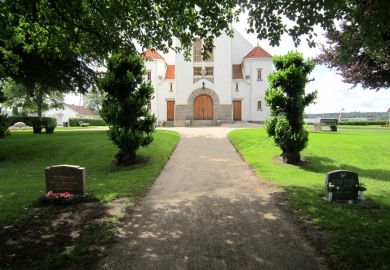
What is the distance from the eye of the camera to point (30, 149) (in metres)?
19.4

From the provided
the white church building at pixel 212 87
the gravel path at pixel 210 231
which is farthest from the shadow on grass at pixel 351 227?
the white church building at pixel 212 87

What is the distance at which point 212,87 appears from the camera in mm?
38750

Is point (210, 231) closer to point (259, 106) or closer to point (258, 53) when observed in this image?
point (259, 106)

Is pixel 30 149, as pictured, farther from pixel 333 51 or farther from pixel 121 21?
pixel 333 51

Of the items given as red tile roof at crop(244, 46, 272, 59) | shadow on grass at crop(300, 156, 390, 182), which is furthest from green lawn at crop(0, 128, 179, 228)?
red tile roof at crop(244, 46, 272, 59)

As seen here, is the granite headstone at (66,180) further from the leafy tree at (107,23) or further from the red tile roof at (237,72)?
the red tile roof at (237,72)

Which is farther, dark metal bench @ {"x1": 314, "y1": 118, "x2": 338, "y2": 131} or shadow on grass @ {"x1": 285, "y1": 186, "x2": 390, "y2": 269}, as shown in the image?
dark metal bench @ {"x1": 314, "y1": 118, "x2": 338, "y2": 131}

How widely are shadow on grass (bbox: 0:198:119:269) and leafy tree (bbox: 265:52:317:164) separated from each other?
9.31 meters

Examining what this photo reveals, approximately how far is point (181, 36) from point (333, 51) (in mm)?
15774

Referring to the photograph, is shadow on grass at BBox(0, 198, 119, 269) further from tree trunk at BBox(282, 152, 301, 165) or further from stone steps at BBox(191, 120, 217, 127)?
stone steps at BBox(191, 120, 217, 127)

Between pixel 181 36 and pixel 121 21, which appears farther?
pixel 181 36

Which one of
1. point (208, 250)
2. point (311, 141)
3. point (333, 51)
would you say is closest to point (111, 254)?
point (208, 250)

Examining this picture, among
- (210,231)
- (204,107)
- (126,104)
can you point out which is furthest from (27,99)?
(210,231)

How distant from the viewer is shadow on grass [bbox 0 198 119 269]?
513 centimetres
